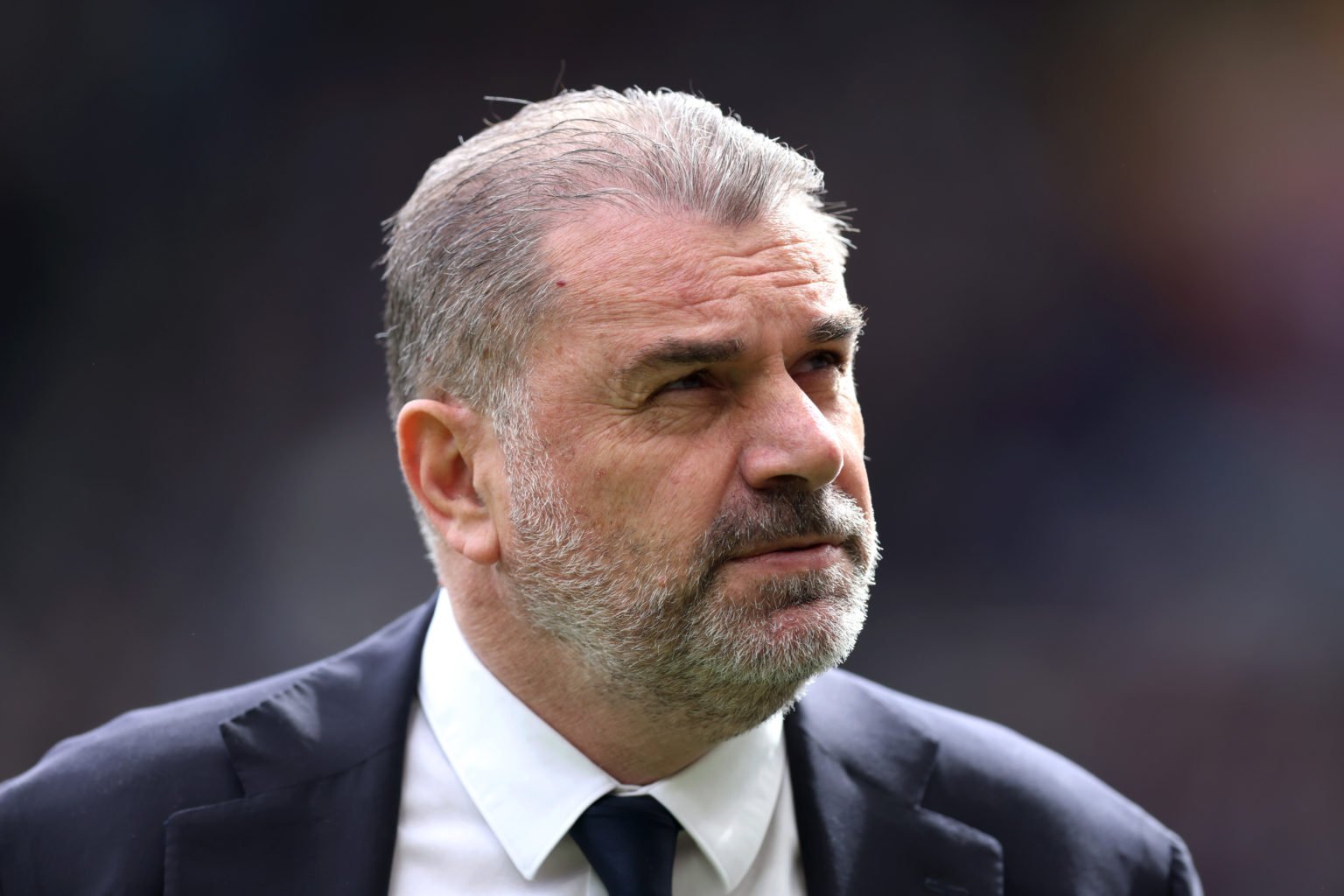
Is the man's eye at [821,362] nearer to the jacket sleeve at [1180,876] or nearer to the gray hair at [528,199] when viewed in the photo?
the gray hair at [528,199]

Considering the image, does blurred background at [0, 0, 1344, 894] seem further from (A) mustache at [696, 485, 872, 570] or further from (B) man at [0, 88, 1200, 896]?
(A) mustache at [696, 485, 872, 570]

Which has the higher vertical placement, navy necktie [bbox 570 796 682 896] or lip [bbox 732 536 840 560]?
lip [bbox 732 536 840 560]

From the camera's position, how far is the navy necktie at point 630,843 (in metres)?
2.10

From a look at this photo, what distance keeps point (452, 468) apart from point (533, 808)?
0.60 metres

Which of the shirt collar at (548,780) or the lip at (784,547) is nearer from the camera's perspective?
the lip at (784,547)

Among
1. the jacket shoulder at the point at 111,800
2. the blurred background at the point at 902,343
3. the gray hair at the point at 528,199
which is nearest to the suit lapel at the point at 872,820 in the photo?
the gray hair at the point at 528,199

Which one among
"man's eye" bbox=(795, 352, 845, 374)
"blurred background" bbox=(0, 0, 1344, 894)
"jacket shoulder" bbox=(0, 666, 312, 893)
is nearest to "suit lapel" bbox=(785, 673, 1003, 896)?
"man's eye" bbox=(795, 352, 845, 374)

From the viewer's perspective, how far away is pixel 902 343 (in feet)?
18.4

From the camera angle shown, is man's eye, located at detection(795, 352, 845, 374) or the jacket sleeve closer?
man's eye, located at detection(795, 352, 845, 374)

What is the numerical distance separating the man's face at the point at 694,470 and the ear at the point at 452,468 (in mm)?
104

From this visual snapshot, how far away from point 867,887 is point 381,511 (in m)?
3.43

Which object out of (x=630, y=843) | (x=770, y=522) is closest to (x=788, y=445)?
(x=770, y=522)

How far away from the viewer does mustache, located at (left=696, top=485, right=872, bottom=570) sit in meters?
2.03

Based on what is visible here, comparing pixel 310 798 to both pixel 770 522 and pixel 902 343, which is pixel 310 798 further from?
pixel 902 343
